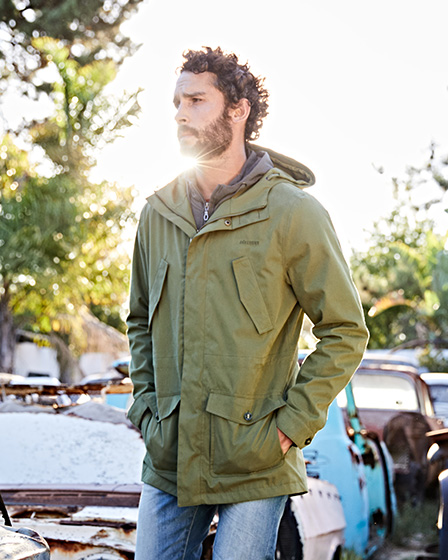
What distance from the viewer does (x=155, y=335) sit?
2.44 m

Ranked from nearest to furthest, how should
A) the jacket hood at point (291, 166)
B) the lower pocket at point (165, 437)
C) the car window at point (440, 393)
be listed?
the lower pocket at point (165, 437), the jacket hood at point (291, 166), the car window at point (440, 393)

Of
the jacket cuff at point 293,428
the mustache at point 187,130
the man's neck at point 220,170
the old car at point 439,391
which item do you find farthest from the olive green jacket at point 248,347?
the old car at point 439,391

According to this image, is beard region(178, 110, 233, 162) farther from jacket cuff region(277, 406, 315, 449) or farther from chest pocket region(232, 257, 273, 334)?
jacket cuff region(277, 406, 315, 449)

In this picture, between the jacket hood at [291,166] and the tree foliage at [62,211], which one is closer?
the jacket hood at [291,166]

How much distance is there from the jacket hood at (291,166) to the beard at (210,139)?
0.20 m

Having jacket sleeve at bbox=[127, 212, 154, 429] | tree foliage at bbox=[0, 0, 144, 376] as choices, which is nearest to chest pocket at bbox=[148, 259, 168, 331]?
jacket sleeve at bbox=[127, 212, 154, 429]

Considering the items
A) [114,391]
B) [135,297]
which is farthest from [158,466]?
[114,391]

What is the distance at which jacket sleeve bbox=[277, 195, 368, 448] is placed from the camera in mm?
2170

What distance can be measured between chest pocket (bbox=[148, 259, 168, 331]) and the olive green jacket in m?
0.02

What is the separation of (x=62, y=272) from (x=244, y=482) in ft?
50.5

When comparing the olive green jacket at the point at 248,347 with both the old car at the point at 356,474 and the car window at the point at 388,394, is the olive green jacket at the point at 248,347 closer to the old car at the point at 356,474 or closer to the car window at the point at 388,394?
the old car at the point at 356,474

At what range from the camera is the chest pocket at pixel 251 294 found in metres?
2.21

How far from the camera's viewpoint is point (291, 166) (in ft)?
8.59

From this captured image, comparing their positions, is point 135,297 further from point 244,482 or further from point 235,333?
point 244,482
